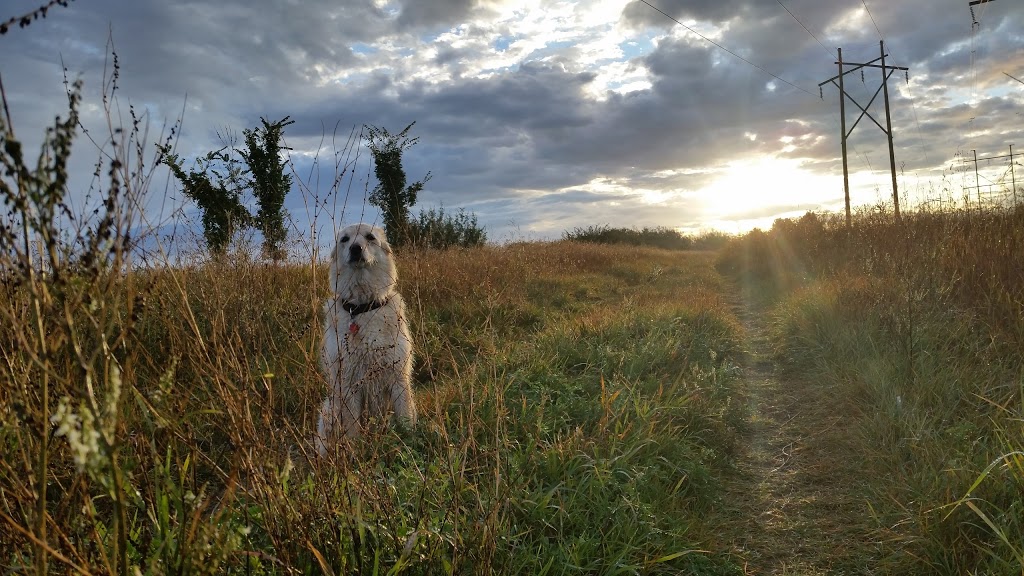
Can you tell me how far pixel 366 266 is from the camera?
4562mm

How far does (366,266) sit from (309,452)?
226 cm

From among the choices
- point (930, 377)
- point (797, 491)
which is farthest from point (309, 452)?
point (930, 377)

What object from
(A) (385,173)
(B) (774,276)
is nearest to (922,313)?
(B) (774,276)

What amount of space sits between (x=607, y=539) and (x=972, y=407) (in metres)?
2.74

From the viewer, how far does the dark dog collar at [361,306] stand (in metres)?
4.21

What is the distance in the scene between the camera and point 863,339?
521 cm

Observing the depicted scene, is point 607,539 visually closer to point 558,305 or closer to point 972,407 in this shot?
point 972,407

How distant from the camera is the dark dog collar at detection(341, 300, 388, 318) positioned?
421 cm

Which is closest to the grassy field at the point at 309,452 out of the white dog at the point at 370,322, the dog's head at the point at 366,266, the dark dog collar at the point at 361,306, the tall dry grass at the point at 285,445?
the tall dry grass at the point at 285,445

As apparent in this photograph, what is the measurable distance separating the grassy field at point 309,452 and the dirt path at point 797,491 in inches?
7.6

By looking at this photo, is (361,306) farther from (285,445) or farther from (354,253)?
(285,445)

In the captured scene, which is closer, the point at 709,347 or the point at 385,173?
the point at 709,347

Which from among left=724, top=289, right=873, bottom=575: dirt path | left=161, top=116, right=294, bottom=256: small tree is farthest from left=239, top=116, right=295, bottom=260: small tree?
left=724, top=289, right=873, bottom=575: dirt path

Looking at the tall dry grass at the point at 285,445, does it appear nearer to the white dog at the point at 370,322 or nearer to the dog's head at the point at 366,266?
the white dog at the point at 370,322
